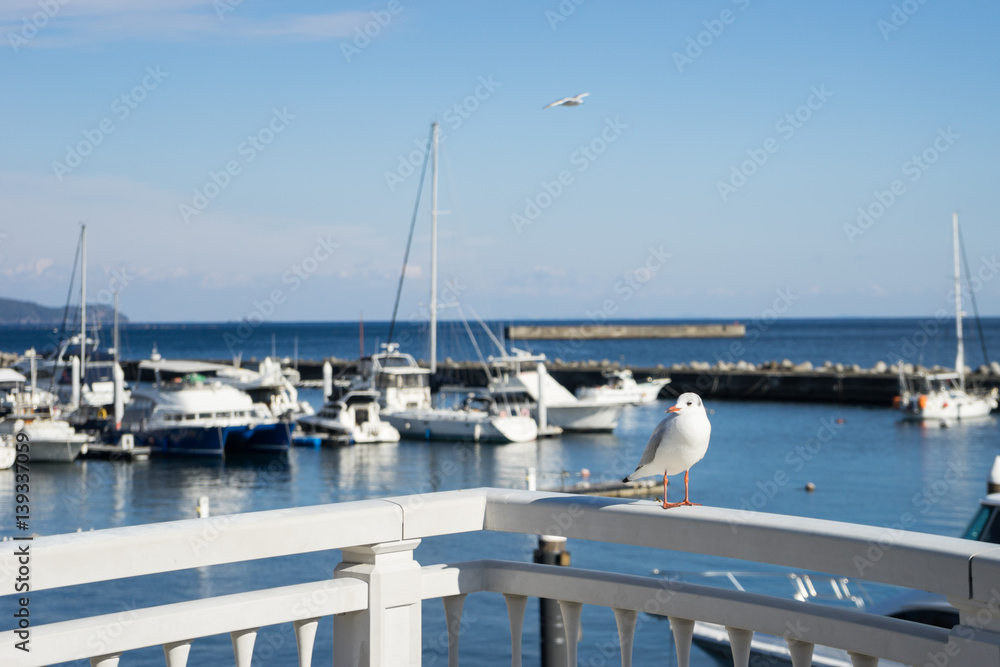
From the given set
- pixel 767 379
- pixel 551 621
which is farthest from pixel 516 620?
pixel 767 379

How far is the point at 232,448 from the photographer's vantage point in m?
39.9

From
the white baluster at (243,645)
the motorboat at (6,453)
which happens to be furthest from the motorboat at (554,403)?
the white baluster at (243,645)

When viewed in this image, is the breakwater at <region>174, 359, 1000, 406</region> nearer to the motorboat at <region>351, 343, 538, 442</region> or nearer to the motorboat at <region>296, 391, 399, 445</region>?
the motorboat at <region>351, 343, 538, 442</region>

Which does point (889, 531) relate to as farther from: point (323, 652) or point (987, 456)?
point (987, 456)

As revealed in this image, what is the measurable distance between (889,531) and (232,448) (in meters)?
39.5

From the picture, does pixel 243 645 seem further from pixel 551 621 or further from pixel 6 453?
pixel 6 453

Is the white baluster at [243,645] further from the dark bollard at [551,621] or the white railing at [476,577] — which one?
the dark bollard at [551,621]

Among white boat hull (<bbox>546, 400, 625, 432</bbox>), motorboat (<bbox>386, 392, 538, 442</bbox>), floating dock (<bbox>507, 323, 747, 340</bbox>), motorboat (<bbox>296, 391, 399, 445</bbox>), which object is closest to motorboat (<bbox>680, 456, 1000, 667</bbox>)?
motorboat (<bbox>386, 392, 538, 442</bbox>)

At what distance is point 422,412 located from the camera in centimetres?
4400

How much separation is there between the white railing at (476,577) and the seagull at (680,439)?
7.0 inches

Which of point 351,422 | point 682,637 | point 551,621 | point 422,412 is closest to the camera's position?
point 682,637

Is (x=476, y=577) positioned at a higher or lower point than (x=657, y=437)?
lower

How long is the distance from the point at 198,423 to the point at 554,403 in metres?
16.2

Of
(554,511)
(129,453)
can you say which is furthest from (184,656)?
(129,453)
